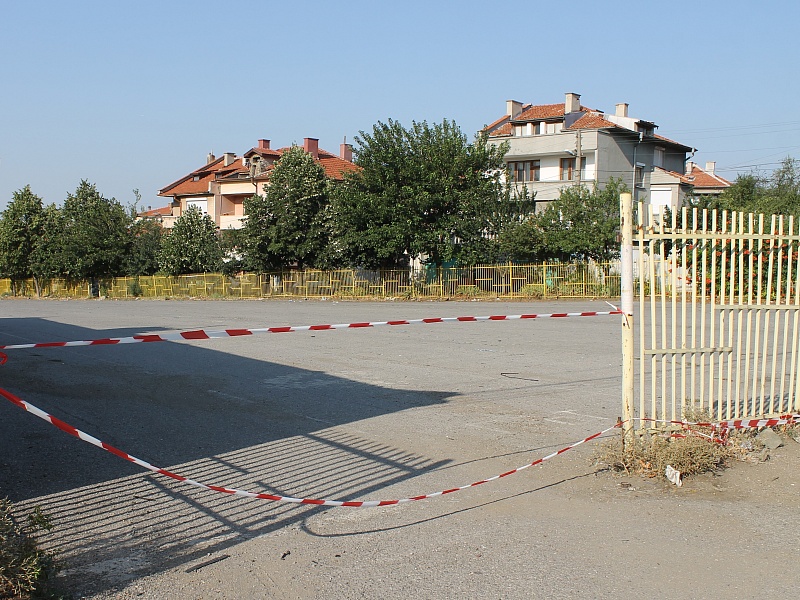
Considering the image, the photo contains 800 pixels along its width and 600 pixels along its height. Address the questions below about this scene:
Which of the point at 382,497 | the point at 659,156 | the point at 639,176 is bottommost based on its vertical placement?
the point at 382,497

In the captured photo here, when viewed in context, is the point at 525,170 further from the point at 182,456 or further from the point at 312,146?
the point at 182,456

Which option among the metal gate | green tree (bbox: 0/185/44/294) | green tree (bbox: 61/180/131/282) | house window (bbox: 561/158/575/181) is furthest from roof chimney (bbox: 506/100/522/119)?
the metal gate

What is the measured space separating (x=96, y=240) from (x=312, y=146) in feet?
70.1

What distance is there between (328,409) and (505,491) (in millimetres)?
4033

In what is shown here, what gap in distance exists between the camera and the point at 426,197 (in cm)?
3978

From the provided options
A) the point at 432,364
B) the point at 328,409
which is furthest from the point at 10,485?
the point at 432,364

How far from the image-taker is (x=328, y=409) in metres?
9.83

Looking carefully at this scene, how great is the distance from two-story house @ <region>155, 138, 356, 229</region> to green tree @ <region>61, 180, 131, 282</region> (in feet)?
22.7

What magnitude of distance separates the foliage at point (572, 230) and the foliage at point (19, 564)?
36.4 metres

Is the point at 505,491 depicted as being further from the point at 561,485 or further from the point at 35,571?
the point at 35,571

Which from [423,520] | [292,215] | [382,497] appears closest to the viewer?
[423,520]

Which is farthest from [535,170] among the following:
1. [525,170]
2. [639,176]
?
[639,176]

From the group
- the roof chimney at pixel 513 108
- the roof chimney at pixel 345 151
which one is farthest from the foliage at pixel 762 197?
the roof chimney at pixel 345 151

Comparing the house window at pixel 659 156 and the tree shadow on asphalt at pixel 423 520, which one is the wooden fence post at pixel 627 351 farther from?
the house window at pixel 659 156
